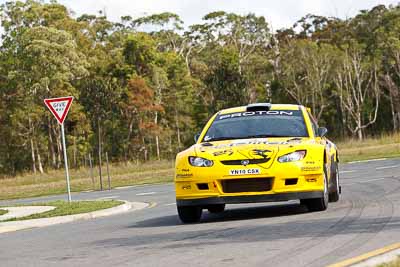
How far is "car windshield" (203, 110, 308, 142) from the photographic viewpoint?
14.0 m

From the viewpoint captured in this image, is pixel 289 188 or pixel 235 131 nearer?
pixel 289 188

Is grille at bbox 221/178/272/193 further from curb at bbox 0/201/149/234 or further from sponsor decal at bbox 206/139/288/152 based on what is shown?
curb at bbox 0/201/149/234

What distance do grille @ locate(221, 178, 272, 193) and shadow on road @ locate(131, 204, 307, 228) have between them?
2.61ft

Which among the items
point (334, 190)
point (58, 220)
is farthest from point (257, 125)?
point (58, 220)

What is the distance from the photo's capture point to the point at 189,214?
13438mm

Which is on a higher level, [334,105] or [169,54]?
[169,54]

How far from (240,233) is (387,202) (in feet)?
13.7

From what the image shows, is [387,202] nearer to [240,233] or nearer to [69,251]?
[240,233]

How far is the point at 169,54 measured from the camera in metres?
78.9

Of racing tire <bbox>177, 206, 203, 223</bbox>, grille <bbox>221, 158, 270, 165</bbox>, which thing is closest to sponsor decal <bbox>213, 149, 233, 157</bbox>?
grille <bbox>221, 158, 270, 165</bbox>

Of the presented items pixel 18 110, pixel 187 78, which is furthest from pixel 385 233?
pixel 187 78

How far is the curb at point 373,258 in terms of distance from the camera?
793 cm

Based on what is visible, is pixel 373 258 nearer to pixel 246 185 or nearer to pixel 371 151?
pixel 246 185

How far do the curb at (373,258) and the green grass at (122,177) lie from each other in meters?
25.9
